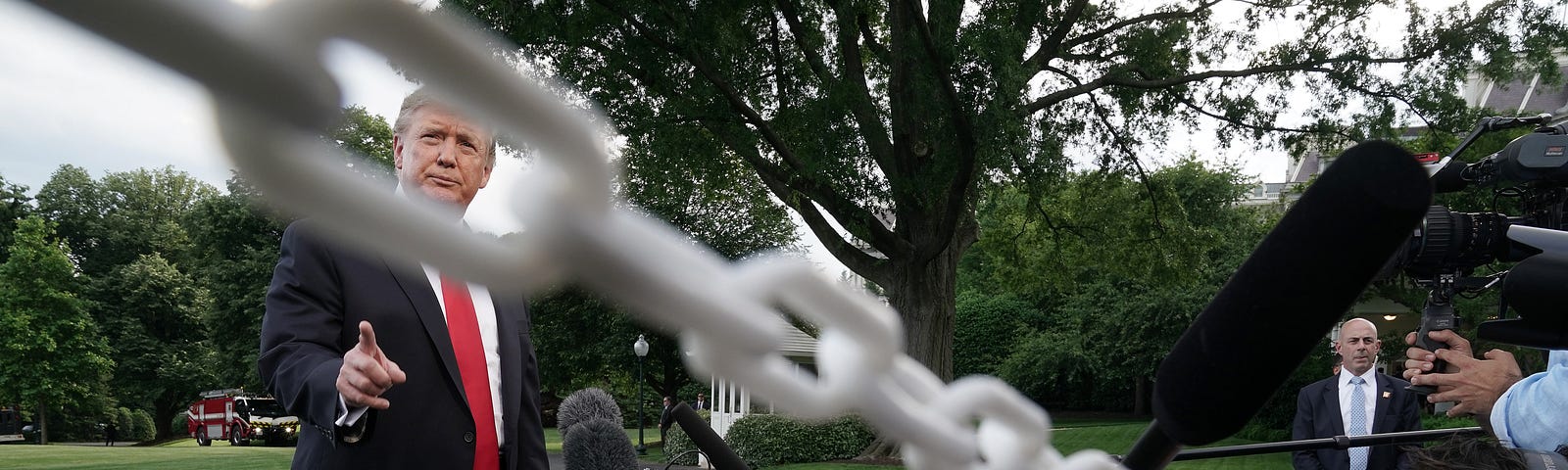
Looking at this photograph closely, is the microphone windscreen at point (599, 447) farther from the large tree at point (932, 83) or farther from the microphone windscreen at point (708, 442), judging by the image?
the large tree at point (932, 83)

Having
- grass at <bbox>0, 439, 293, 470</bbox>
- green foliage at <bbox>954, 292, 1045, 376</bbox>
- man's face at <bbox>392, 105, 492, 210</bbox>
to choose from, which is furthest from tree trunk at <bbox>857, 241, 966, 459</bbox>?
green foliage at <bbox>954, 292, 1045, 376</bbox>

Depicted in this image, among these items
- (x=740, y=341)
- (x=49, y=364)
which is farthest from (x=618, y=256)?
(x=49, y=364)

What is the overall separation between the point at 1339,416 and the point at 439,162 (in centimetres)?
688

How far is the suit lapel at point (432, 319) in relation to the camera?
1.80 metres

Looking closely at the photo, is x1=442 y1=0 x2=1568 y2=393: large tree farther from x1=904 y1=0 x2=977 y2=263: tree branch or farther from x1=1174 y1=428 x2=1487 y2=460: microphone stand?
x1=1174 y1=428 x2=1487 y2=460: microphone stand

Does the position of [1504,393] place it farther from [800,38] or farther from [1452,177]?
[800,38]

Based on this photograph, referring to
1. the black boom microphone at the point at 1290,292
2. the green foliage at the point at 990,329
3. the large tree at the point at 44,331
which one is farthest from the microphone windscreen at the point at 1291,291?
the green foliage at the point at 990,329

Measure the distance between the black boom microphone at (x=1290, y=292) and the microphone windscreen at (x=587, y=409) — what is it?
2.44 m

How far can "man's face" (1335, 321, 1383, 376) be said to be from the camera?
662cm

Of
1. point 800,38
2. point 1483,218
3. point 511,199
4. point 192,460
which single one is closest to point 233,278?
point 192,460

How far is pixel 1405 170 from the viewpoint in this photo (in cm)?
54

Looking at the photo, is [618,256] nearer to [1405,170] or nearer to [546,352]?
[1405,170]

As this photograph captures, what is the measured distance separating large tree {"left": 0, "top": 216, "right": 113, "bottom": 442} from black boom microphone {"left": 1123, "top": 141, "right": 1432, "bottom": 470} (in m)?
40.1

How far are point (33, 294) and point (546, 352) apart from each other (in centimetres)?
1765
